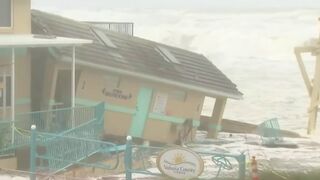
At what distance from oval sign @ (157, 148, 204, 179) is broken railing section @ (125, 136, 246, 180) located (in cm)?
17

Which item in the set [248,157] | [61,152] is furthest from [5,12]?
[248,157]

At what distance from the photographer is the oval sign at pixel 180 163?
11.4m

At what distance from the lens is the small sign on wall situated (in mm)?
21625

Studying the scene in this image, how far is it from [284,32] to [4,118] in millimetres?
60163

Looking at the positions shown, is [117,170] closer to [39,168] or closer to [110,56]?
[39,168]

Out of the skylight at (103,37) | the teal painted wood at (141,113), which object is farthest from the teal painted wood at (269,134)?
the skylight at (103,37)

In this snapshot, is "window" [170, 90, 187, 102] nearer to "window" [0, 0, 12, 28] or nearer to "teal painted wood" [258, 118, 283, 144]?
"teal painted wood" [258, 118, 283, 144]

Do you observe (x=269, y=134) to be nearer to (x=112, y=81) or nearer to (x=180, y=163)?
(x=112, y=81)

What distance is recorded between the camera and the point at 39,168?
44.6 ft

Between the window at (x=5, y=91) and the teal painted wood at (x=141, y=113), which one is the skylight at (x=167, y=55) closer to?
the teal painted wood at (x=141, y=113)

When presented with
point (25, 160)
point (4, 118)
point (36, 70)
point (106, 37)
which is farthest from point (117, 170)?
point (106, 37)

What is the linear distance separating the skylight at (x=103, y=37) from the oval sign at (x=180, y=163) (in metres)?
10.7

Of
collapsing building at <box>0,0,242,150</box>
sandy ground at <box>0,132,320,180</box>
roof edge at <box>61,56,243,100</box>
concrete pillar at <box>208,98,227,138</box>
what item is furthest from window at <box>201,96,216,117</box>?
roof edge at <box>61,56,243,100</box>

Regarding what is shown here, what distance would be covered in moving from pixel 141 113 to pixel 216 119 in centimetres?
380
